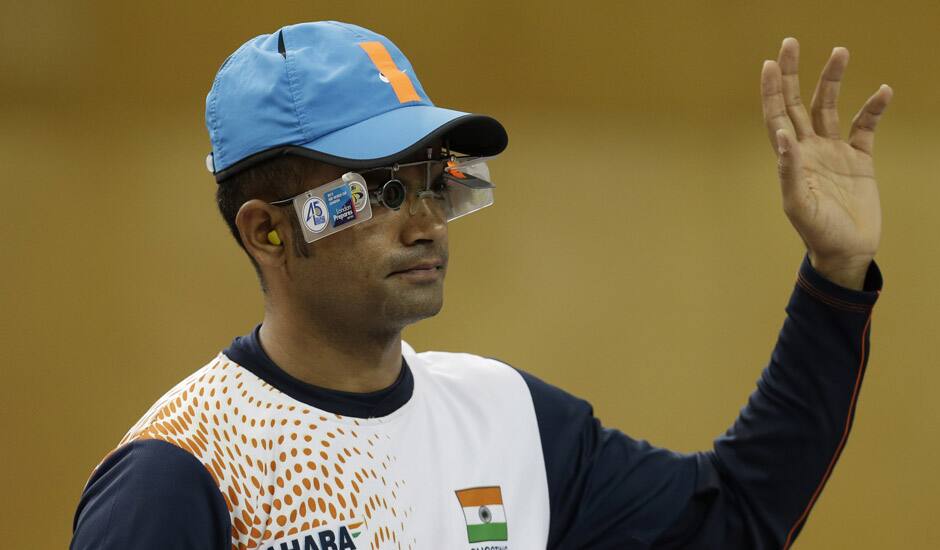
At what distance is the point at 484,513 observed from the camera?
1509 millimetres

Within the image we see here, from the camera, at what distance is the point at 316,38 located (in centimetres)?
146

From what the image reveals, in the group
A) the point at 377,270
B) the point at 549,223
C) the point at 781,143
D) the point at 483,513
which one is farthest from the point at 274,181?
the point at 549,223

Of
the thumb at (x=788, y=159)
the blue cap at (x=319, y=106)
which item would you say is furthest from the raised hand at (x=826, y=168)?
the blue cap at (x=319, y=106)

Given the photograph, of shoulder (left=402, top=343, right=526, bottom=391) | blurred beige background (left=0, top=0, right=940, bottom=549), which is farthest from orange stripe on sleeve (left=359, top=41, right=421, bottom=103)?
blurred beige background (left=0, top=0, right=940, bottom=549)

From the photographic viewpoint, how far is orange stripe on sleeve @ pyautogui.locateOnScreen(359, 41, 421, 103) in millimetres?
1463

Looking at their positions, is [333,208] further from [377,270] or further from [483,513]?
[483,513]

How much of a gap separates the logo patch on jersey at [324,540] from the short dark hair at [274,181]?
0.37 m

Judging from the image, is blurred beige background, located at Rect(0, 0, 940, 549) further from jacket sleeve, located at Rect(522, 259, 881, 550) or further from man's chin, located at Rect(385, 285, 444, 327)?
man's chin, located at Rect(385, 285, 444, 327)

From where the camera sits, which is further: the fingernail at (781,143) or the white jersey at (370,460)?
the fingernail at (781,143)

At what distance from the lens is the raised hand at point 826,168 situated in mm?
1483

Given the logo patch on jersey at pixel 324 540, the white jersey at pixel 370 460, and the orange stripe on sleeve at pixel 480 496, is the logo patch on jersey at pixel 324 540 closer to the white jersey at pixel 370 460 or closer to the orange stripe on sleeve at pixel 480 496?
the white jersey at pixel 370 460

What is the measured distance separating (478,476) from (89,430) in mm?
2296

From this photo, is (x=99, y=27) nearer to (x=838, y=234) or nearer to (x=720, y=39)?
(x=720, y=39)

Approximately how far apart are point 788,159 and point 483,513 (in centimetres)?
65
